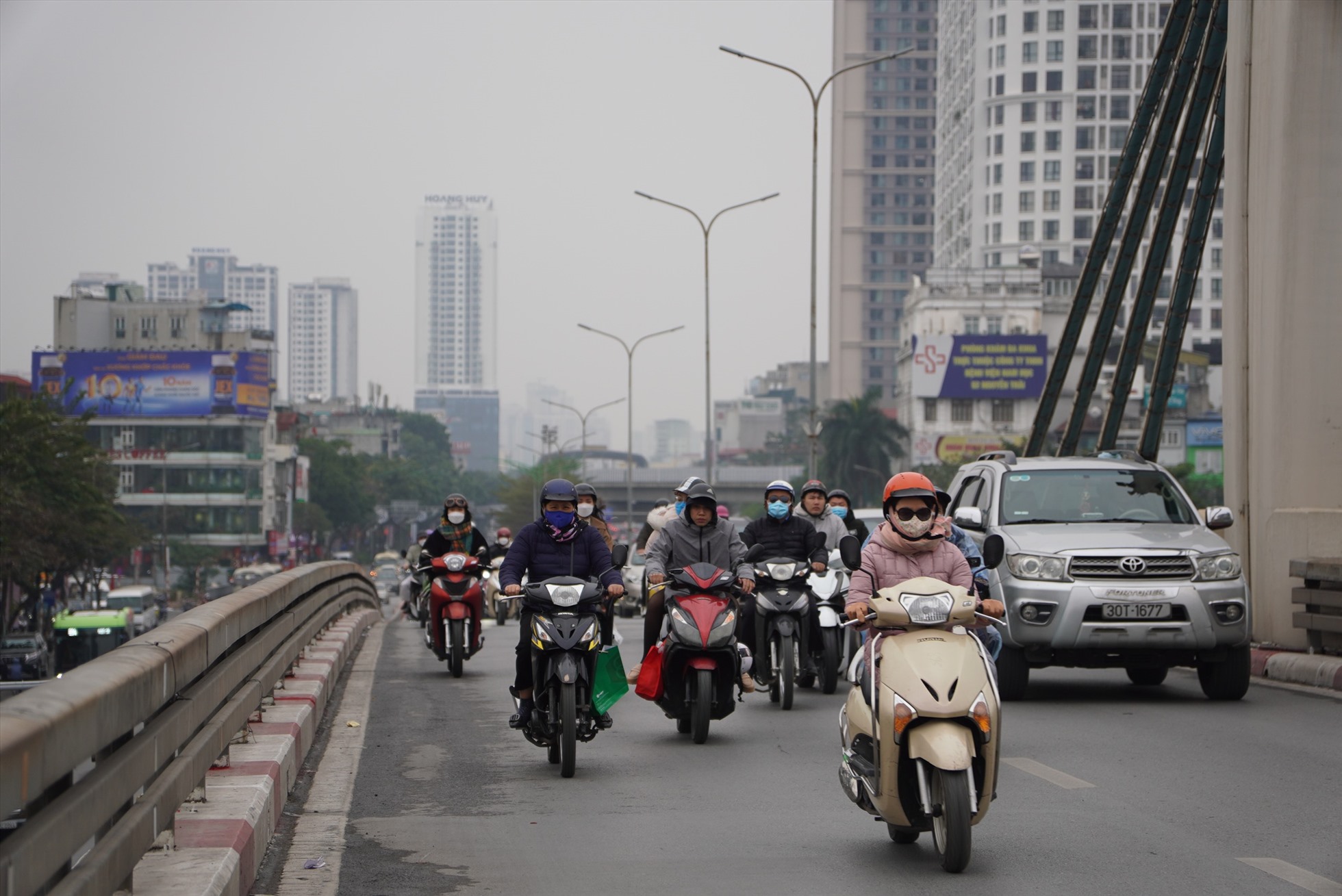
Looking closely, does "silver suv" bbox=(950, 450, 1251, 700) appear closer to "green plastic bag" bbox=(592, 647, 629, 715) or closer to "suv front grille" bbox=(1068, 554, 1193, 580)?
"suv front grille" bbox=(1068, 554, 1193, 580)

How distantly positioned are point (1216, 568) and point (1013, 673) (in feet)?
Result: 5.52

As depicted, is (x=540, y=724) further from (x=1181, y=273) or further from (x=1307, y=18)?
(x=1181, y=273)

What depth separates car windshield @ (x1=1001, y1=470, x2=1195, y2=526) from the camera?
13555 mm

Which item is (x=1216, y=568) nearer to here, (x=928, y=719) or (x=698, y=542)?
(x=698, y=542)

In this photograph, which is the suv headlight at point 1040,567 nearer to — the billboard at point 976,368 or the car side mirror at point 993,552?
the car side mirror at point 993,552

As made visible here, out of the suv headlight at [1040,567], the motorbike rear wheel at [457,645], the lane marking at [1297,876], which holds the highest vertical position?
the suv headlight at [1040,567]

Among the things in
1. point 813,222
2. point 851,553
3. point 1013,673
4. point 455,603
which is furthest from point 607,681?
point 813,222

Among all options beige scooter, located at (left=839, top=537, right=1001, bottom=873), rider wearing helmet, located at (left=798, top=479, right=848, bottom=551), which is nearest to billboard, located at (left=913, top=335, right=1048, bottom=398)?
rider wearing helmet, located at (left=798, top=479, right=848, bottom=551)

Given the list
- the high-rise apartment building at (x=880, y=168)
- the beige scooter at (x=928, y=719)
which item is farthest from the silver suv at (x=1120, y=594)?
the high-rise apartment building at (x=880, y=168)

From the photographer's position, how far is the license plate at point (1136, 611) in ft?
40.5

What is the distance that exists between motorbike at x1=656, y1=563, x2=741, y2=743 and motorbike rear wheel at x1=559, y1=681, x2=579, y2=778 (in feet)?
4.43

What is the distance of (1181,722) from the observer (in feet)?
37.8

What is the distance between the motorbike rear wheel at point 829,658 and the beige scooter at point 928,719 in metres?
6.61

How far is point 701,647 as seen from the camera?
10.4 m
